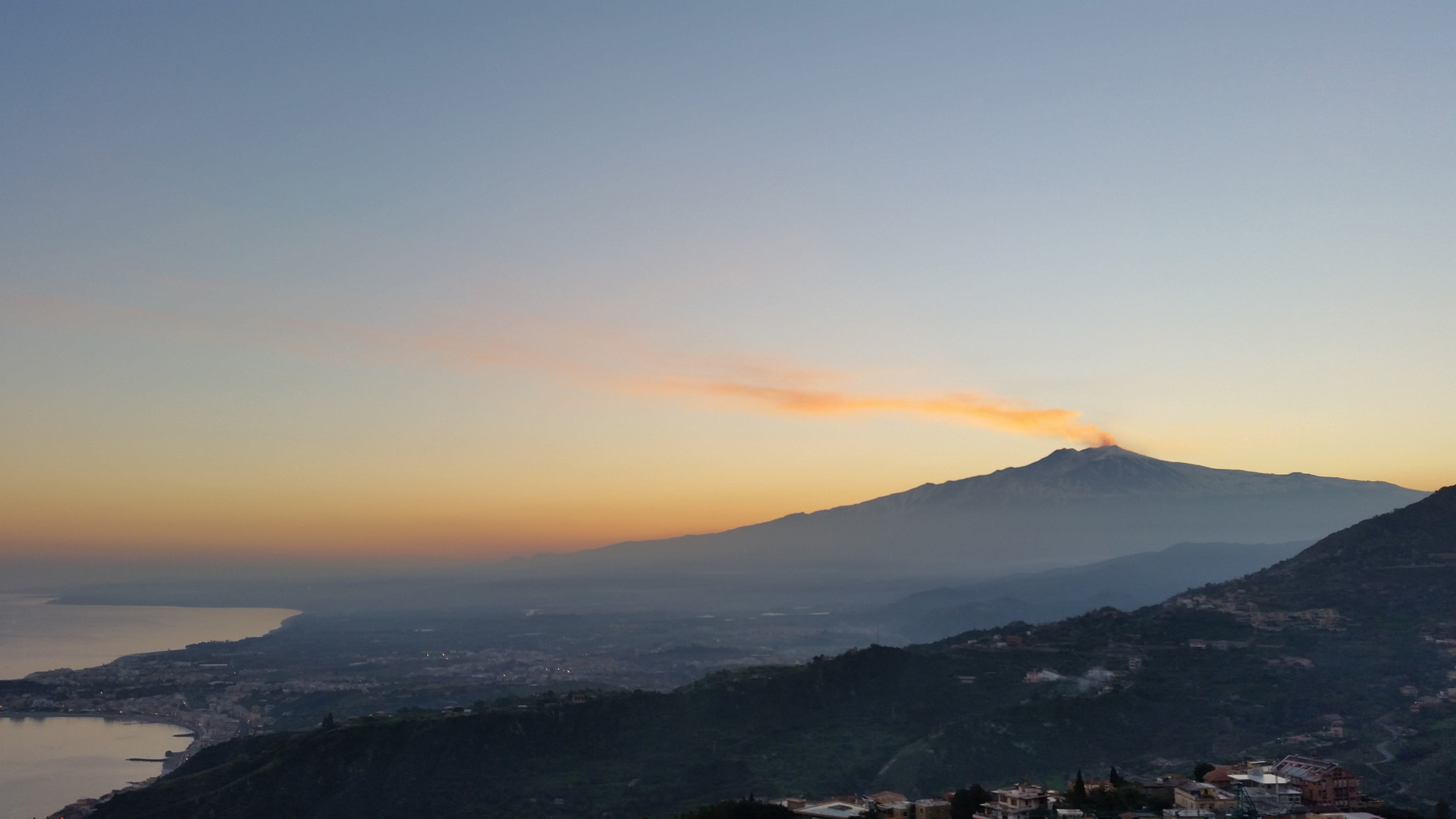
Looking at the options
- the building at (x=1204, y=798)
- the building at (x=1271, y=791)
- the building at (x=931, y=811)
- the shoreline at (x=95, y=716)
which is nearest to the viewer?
the building at (x=1204, y=798)

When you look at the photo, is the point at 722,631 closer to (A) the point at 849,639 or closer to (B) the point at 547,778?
(A) the point at 849,639

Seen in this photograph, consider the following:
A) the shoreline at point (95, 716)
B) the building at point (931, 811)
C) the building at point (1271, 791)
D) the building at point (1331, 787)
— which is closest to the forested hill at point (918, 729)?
the building at point (1331, 787)

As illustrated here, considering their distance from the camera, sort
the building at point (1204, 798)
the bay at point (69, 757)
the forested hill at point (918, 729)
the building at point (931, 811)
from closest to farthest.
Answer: the building at point (1204, 798) < the building at point (931, 811) < the forested hill at point (918, 729) < the bay at point (69, 757)

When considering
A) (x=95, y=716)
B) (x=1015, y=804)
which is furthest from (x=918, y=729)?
(x=95, y=716)

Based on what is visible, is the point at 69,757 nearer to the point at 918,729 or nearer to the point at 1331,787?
the point at 918,729

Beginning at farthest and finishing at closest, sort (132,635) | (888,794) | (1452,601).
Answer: (132,635), (1452,601), (888,794)

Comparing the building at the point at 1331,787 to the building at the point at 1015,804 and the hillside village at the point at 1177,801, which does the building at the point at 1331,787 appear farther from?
the building at the point at 1015,804

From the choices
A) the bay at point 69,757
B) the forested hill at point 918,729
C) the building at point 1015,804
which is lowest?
the bay at point 69,757

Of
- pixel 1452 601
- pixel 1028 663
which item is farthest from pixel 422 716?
pixel 1452 601
